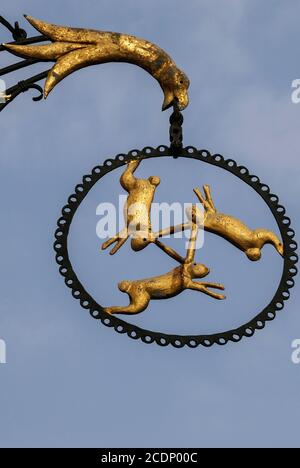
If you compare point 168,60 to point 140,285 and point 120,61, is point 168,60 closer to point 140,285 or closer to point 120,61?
point 120,61

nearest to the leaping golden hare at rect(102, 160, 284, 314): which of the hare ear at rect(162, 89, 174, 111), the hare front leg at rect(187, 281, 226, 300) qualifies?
the hare front leg at rect(187, 281, 226, 300)

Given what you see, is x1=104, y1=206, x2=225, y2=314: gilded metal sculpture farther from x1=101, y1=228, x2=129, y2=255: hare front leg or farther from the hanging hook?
the hanging hook

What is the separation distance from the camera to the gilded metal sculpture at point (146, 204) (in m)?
8.45

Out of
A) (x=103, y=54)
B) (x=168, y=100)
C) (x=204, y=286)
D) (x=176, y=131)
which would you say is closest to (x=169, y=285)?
(x=204, y=286)

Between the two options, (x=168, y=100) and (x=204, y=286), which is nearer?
(x=204, y=286)

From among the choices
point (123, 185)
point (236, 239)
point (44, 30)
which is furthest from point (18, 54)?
point (236, 239)

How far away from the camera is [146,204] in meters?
8.71

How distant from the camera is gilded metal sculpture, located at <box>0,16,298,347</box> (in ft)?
27.7

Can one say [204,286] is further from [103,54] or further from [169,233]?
[103,54]

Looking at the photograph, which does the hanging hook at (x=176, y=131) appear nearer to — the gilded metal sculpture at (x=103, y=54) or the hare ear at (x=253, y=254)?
the gilded metal sculpture at (x=103, y=54)

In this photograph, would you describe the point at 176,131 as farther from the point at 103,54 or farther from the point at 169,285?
the point at 169,285

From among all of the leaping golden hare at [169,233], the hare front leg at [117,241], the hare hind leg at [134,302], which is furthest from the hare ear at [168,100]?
the hare hind leg at [134,302]

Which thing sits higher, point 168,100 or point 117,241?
point 168,100

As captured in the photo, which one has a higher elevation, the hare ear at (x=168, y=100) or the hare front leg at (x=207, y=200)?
the hare ear at (x=168, y=100)
